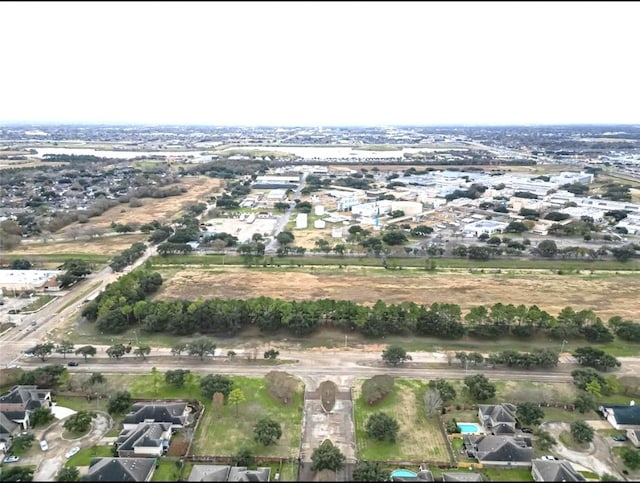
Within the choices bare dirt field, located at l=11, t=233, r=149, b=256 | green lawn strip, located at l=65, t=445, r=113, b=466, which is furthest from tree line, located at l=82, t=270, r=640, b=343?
bare dirt field, located at l=11, t=233, r=149, b=256

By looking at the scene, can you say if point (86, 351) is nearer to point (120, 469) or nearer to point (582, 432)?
point (120, 469)

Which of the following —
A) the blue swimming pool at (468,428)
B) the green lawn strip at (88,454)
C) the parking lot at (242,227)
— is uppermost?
the parking lot at (242,227)

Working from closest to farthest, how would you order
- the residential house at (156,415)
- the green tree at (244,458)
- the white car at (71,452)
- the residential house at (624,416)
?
the green tree at (244,458), the white car at (71,452), the residential house at (156,415), the residential house at (624,416)

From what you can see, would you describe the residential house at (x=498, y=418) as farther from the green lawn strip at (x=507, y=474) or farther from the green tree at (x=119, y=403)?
the green tree at (x=119, y=403)

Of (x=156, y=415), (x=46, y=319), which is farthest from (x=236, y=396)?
(x=46, y=319)

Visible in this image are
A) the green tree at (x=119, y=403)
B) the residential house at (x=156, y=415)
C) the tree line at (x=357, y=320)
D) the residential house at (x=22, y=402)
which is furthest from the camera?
the tree line at (x=357, y=320)

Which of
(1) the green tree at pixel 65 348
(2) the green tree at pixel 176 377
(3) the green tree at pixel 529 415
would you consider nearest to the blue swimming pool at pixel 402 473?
(3) the green tree at pixel 529 415

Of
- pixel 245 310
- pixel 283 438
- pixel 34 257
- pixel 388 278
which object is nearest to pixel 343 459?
pixel 283 438
